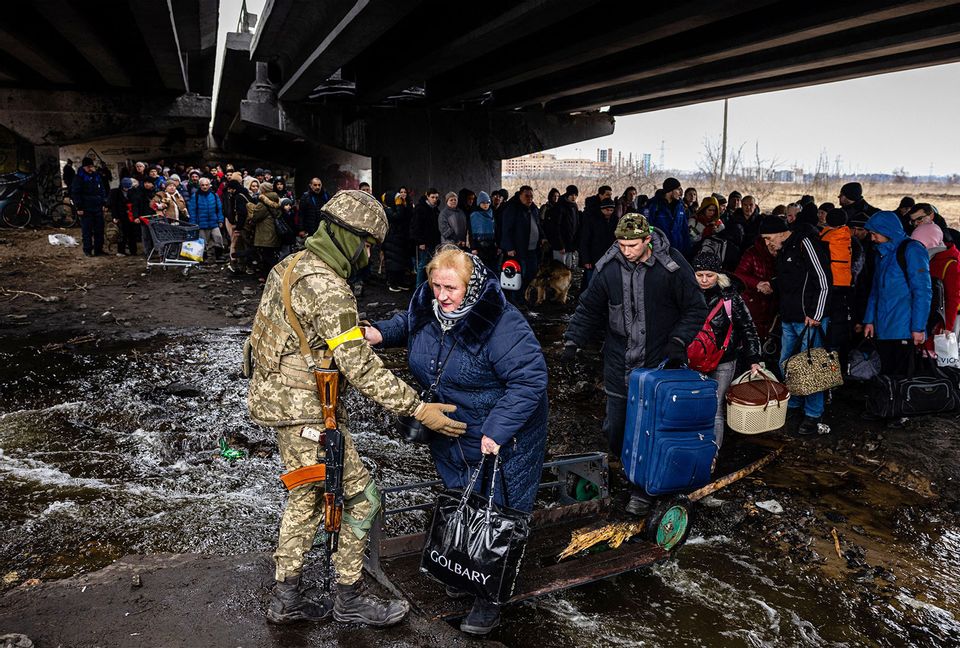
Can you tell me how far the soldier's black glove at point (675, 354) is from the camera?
14.3 feet

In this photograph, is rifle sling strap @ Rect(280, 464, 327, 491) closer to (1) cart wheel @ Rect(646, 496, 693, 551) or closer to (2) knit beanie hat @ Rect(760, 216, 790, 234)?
(1) cart wheel @ Rect(646, 496, 693, 551)

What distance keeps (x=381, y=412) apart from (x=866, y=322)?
484 centimetres

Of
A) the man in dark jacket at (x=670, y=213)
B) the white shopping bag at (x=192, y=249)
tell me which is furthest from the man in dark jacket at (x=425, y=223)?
the white shopping bag at (x=192, y=249)

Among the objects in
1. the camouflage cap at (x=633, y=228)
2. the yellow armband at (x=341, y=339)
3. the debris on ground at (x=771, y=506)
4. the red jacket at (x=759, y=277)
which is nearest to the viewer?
the yellow armband at (x=341, y=339)

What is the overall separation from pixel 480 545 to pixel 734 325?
9.26ft

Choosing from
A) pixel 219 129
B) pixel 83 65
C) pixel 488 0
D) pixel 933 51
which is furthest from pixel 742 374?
pixel 219 129

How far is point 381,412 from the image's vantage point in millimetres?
6957

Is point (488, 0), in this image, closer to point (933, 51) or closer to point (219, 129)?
point (933, 51)

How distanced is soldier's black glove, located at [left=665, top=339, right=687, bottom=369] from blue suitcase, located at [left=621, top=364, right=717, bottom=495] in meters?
0.09

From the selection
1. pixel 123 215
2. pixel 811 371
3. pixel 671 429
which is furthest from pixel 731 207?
pixel 123 215

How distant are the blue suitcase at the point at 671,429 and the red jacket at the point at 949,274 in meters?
3.95

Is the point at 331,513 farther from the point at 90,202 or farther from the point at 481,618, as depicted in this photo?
the point at 90,202

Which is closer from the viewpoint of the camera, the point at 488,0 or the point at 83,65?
the point at 488,0

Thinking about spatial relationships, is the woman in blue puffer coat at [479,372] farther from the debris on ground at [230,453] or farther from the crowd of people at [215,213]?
the crowd of people at [215,213]
